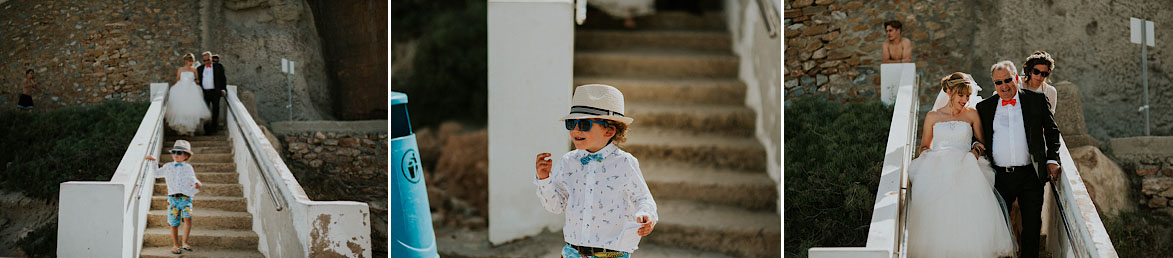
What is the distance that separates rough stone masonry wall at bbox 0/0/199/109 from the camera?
3859 millimetres

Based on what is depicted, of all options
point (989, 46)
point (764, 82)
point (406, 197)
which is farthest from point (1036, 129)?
point (406, 197)

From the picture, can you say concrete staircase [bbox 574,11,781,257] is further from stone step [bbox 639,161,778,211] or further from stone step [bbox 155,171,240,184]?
stone step [bbox 155,171,240,184]

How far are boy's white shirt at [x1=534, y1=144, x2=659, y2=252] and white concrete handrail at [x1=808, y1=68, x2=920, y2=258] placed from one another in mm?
643

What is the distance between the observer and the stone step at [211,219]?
3559 mm

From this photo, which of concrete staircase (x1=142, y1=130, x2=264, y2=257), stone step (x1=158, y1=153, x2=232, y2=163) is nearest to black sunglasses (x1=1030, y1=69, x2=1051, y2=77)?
concrete staircase (x1=142, y1=130, x2=264, y2=257)

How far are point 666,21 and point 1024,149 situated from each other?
5.09 ft

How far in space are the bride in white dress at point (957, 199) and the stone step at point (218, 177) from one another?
109 inches

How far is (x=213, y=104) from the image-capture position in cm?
370

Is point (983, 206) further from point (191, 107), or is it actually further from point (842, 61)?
point (191, 107)

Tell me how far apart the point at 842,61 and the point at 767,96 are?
2.12 ft

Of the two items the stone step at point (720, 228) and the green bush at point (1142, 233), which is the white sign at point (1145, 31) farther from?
the stone step at point (720, 228)

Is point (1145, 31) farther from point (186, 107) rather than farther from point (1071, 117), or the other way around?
point (186, 107)

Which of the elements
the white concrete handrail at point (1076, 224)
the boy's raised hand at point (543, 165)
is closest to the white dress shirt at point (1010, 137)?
the white concrete handrail at point (1076, 224)

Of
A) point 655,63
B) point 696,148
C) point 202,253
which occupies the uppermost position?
point 655,63
